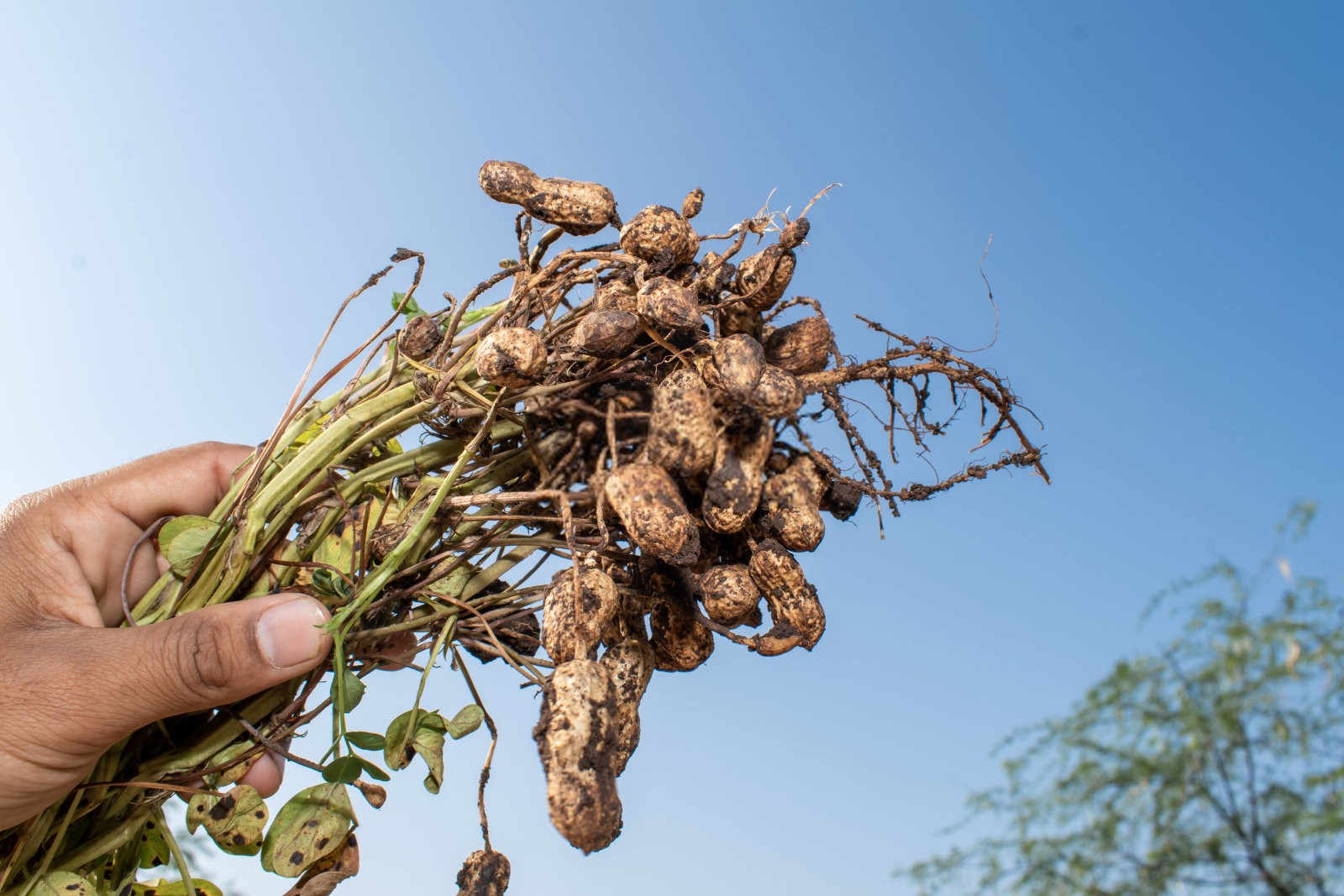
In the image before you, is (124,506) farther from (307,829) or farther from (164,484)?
(307,829)

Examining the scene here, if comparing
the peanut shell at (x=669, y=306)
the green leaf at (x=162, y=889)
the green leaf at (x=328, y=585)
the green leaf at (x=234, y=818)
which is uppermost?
the peanut shell at (x=669, y=306)

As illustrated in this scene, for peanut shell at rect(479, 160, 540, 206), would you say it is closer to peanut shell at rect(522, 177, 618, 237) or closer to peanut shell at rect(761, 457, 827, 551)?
peanut shell at rect(522, 177, 618, 237)

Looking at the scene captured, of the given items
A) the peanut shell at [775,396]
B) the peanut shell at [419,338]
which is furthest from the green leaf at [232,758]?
the peanut shell at [775,396]

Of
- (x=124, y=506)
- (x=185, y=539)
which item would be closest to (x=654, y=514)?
(x=185, y=539)

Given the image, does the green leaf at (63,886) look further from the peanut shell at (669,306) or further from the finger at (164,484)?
the peanut shell at (669,306)

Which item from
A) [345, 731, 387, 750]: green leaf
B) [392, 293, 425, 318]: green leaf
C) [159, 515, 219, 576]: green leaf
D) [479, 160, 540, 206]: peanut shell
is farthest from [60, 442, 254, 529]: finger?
[479, 160, 540, 206]: peanut shell

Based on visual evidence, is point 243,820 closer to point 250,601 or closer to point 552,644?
point 250,601
